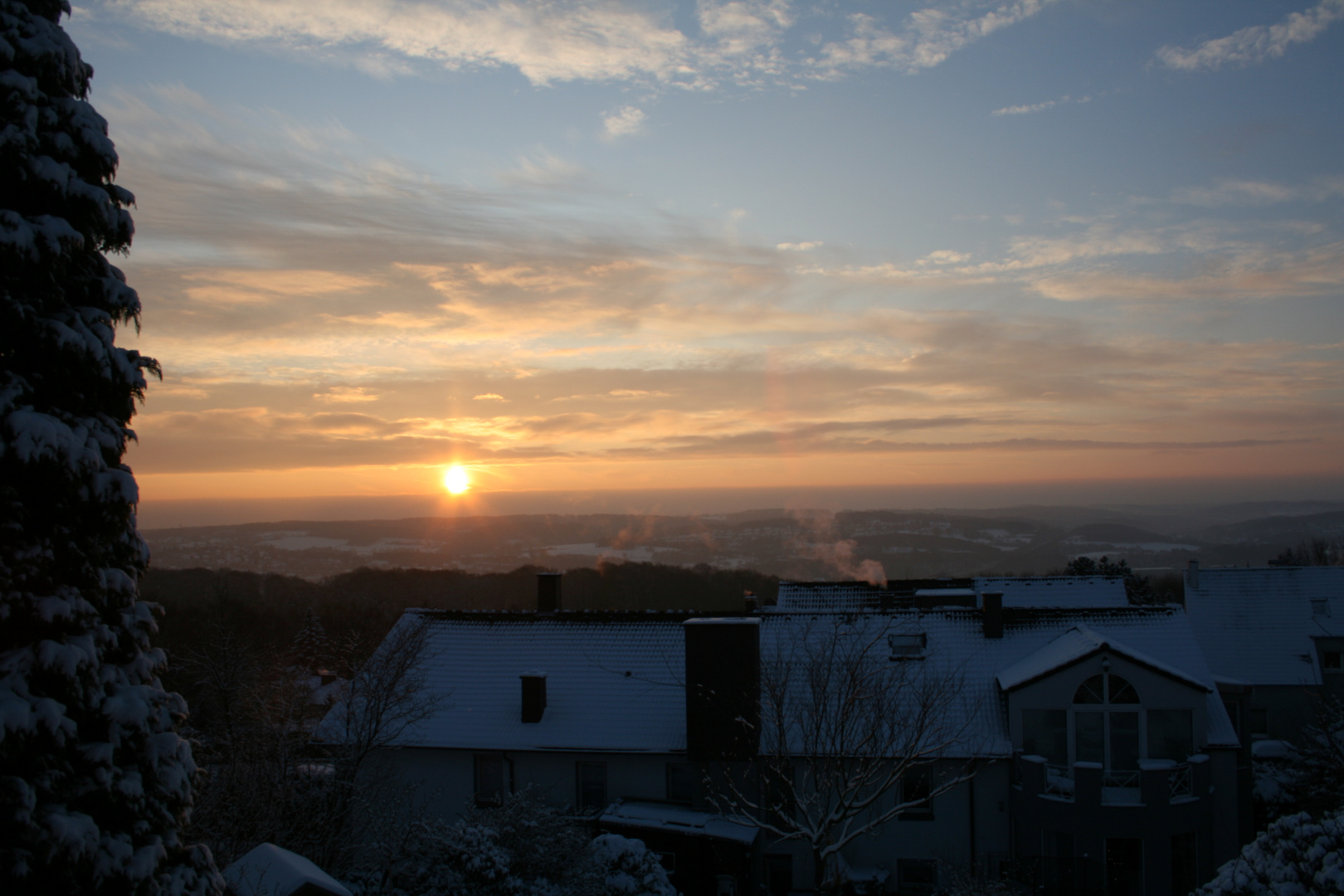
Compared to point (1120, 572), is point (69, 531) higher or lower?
higher

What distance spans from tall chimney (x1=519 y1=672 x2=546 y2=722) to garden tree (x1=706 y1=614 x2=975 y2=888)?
17.7ft

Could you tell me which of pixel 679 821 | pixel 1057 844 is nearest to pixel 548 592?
pixel 679 821

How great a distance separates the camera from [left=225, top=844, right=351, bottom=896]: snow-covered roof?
958 cm

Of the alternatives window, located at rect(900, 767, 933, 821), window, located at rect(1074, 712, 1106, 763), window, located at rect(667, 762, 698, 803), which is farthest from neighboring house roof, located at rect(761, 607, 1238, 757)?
window, located at rect(667, 762, 698, 803)

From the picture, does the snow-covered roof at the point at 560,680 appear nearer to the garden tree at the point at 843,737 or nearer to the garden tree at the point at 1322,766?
the garden tree at the point at 843,737

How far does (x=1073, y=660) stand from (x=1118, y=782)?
298cm

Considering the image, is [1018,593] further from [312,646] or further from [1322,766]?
[312,646]

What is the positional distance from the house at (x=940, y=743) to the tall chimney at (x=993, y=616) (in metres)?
0.05

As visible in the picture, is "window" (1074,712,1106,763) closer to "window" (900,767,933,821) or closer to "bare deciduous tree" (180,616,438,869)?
"window" (900,767,933,821)

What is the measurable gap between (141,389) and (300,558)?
364 ft

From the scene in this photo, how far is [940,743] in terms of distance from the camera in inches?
759

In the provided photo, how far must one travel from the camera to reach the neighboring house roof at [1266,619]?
3897cm

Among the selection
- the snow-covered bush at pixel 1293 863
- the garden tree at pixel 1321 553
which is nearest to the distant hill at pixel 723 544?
the garden tree at pixel 1321 553

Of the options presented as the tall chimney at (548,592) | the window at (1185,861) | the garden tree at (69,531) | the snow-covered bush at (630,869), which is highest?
the garden tree at (69,531)
